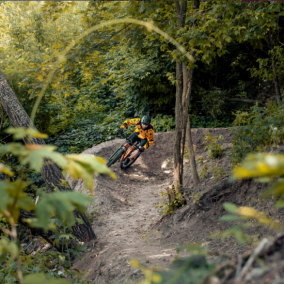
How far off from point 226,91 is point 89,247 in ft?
30.8

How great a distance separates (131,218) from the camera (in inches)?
250

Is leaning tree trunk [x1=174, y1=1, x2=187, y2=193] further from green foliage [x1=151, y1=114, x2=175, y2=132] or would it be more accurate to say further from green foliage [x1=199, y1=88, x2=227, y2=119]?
green foliage [x1=199, y1=88, x2=227, y2=119]

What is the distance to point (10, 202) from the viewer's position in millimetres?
944

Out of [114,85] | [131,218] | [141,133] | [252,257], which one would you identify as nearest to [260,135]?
[131,218]

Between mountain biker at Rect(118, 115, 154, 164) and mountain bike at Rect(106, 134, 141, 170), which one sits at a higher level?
mountain biker at Rect(118, 115, 154, 164)

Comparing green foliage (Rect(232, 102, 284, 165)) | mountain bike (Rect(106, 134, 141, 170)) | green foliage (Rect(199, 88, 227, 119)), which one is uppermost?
green foliage (Rect(199, 88, 227, 119))

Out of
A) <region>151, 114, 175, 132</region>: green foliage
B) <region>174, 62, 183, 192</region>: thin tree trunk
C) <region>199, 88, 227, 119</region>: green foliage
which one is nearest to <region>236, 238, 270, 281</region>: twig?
<region>174, 62, 183, 192</region>: thin tree trunk

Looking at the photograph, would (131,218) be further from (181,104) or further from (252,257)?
(252,257)

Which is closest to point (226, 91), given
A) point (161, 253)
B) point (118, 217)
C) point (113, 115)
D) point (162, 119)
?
point (162, 119)

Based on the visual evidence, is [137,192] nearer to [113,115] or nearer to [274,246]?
[113,115]

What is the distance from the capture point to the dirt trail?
3.70 m

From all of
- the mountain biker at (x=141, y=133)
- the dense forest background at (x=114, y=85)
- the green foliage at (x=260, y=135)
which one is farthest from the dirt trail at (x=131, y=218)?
the green foliage at (x=260, y=135)

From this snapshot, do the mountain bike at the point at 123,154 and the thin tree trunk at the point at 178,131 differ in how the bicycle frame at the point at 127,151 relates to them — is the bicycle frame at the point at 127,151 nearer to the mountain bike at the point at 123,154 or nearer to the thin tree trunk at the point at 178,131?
the mountain bike at the point at 123,154

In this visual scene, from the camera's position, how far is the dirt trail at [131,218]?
3695 mm
